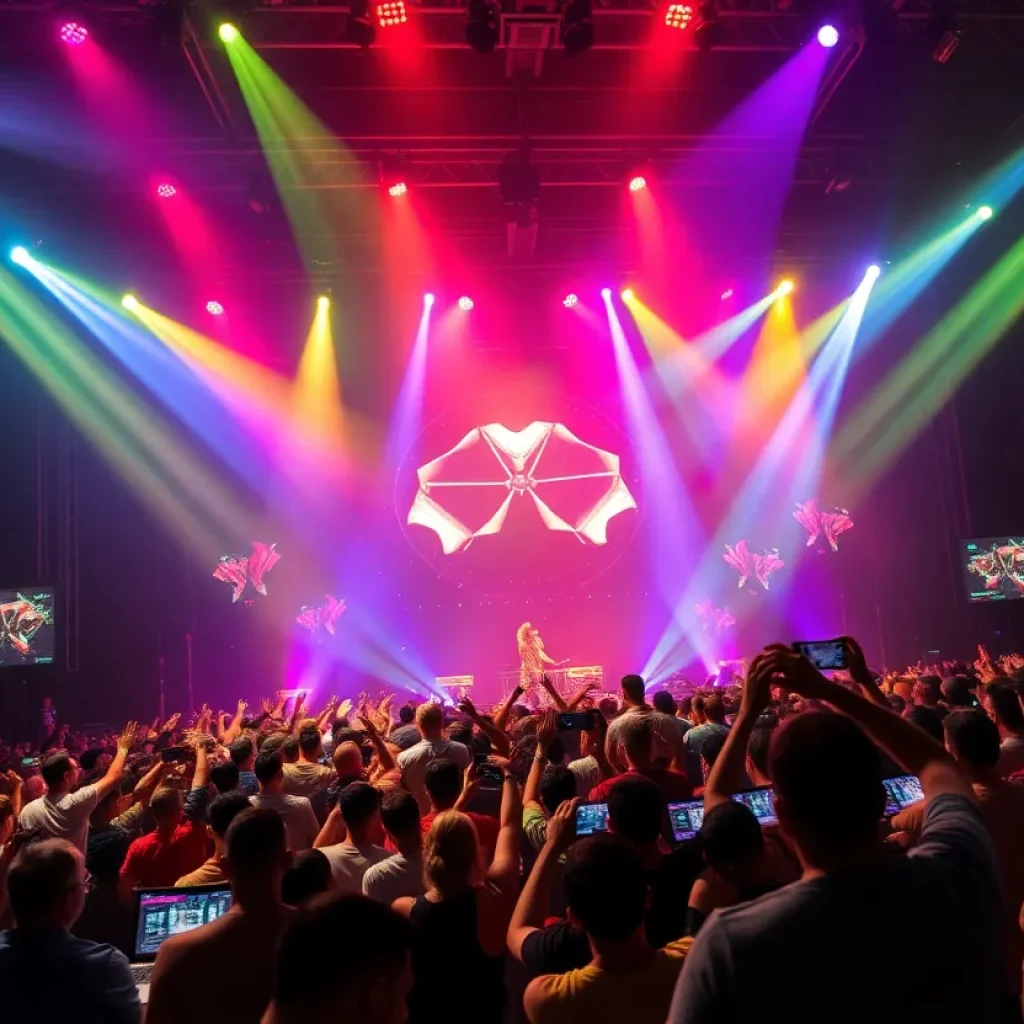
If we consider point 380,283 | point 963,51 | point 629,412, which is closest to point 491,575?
point 629,412

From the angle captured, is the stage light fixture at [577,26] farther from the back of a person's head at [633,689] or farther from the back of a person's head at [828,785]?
the back of a person's head at [828,785]

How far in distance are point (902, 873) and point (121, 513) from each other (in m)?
17.2

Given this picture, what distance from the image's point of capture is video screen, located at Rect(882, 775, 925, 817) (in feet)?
12.9

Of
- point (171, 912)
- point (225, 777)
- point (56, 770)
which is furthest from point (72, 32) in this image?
point (171, 912)

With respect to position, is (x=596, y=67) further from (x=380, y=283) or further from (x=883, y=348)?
(x=883, y=348)

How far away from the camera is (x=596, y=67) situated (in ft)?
36.0

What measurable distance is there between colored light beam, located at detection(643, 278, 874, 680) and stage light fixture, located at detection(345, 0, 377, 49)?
11.8m

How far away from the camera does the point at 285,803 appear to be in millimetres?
4277

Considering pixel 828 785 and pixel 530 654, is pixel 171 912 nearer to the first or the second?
pixel 828 785

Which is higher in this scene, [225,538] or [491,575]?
[225,538]

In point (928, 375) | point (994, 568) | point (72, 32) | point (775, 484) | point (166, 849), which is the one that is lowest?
point (166, 849)

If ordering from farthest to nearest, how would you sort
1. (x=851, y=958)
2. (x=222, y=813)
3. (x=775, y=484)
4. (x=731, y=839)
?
(x=775, y=484)
(x=222, y=813)
(x=731, y=839)
(x=851, y=958)

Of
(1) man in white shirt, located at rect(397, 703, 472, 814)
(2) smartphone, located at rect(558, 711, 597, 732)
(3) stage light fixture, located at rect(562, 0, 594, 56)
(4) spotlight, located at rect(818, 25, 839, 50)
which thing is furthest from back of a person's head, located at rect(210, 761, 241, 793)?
(4) spotlight, located at rect(818, 25, 839, 50)

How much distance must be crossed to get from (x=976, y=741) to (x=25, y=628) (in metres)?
14.1
